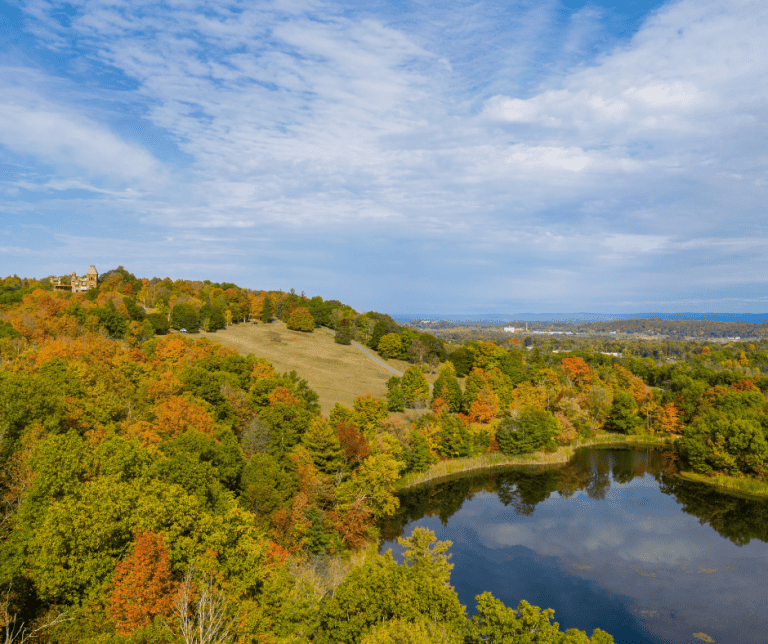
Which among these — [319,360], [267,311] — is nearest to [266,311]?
[267,311]

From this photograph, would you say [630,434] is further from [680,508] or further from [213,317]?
[213,317]

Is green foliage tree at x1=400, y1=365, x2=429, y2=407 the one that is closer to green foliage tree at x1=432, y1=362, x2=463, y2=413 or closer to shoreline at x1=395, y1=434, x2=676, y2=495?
green foliage tree at x1=432, y1=362, x2=463, y2=413

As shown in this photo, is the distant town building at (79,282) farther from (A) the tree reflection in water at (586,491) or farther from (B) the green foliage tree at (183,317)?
(A) the tree reflection in water at (586,491)

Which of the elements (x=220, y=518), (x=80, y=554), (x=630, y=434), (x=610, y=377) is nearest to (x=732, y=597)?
(x=220, y=518)

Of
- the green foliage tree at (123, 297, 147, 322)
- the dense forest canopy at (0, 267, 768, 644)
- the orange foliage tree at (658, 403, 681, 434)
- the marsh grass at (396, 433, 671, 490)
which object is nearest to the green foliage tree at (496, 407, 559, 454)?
the dense forest canopy at (0, 267, 768, 644)

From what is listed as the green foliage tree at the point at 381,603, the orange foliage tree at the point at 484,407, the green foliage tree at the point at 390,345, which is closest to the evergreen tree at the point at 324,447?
the green foliage tree at the point at 381,603

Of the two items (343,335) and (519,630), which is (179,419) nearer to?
(519,630)
